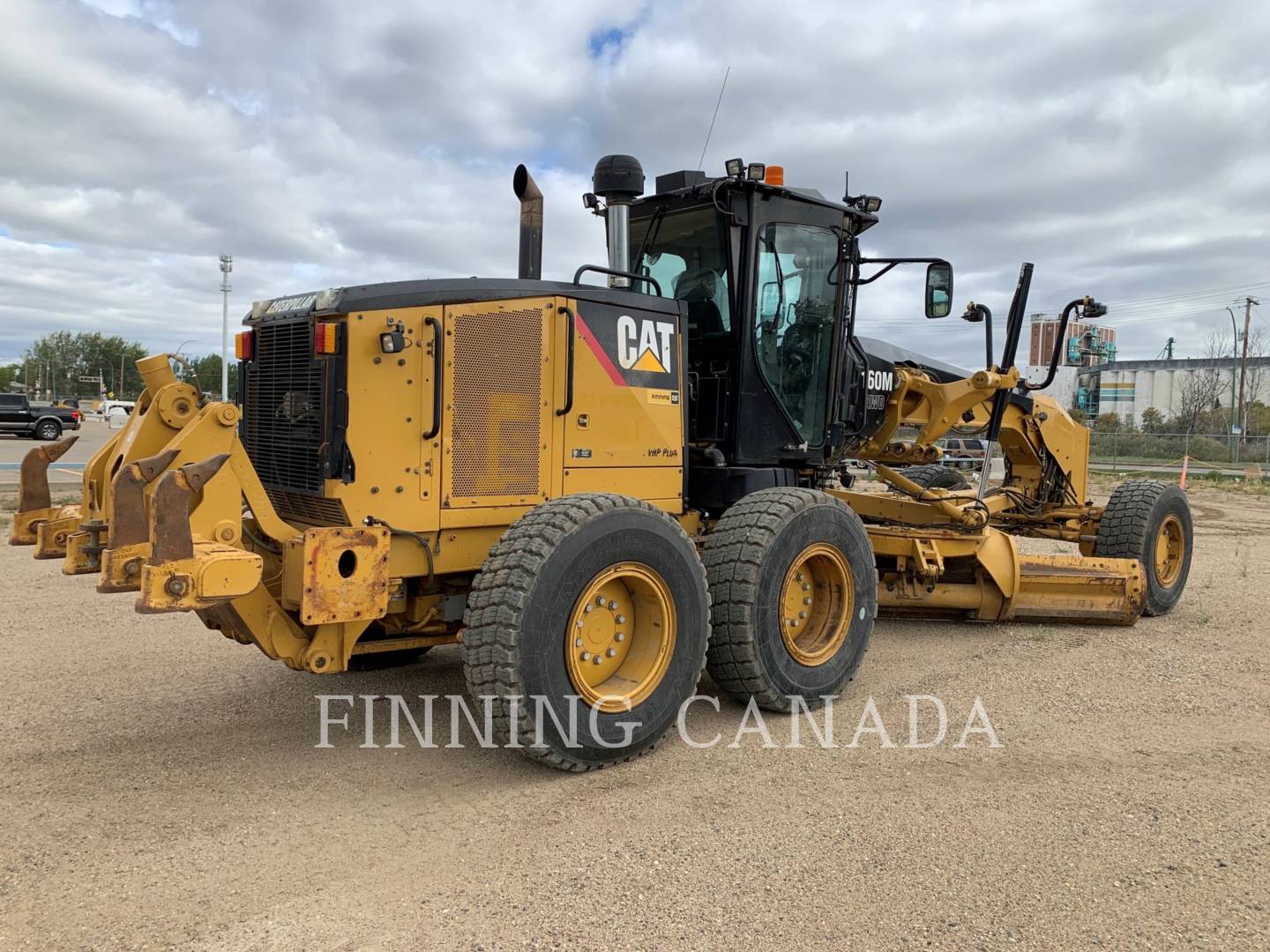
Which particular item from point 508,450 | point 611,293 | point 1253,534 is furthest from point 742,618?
point 1253,534

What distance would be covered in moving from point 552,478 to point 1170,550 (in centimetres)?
628

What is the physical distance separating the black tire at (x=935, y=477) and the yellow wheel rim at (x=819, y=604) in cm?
452

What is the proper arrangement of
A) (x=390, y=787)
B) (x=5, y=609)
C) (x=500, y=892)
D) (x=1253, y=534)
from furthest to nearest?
1. (x=1253, y=534)
2. (x=5, y=609)
3. (x=390, y=787)
4. (x=500, y=892)

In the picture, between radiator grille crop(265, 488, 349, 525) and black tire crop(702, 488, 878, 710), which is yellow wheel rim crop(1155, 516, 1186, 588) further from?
radiator grille crop(265, 488, 349, 525)

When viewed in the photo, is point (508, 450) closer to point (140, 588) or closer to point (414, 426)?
point (414, 426)

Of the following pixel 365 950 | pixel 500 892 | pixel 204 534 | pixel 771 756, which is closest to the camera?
pixel 365 950

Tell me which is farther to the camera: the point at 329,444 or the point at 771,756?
the point at 771,756

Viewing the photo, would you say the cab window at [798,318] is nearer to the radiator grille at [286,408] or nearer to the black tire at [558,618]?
the black tire at [558,618]

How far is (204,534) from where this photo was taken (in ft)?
12.7

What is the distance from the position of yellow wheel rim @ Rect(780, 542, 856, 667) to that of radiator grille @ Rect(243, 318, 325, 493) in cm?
253

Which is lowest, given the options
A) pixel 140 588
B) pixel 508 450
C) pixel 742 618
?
pixel 742 618

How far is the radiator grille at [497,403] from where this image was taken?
4.46 m

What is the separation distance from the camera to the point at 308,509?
4453 millimetres

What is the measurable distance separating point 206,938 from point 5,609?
566cm
